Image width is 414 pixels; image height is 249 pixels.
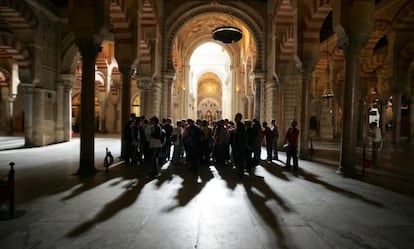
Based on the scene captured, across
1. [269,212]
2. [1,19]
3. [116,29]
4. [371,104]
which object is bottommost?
[269,212]

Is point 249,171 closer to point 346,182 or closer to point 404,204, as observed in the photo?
point 346,182

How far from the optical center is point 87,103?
6.56 m

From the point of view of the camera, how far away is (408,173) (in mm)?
6672

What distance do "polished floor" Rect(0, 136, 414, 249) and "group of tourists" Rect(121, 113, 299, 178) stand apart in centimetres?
55

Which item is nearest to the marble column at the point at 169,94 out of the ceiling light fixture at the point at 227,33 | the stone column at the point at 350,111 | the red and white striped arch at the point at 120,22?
the ceiling light fixture at the point at 227,33

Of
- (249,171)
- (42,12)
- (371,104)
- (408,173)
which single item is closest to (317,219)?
(249,171)

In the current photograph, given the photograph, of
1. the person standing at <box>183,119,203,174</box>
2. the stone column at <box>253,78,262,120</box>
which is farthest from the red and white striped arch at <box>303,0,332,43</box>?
the stone column at <box>253,78,262,120</box>

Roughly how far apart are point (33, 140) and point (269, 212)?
36.7 ft

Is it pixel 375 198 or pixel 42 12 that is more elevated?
pixel 42 12

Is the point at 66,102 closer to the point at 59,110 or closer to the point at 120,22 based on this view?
the point at 59,110

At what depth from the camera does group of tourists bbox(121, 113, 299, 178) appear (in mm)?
6355

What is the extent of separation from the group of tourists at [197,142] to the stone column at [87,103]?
125 cm

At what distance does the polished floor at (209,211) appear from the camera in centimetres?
291

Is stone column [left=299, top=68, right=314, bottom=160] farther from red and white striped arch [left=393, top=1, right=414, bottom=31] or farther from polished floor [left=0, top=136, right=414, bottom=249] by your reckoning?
red and white striped arch [left=393, top=1, right=414, bottom=31]
